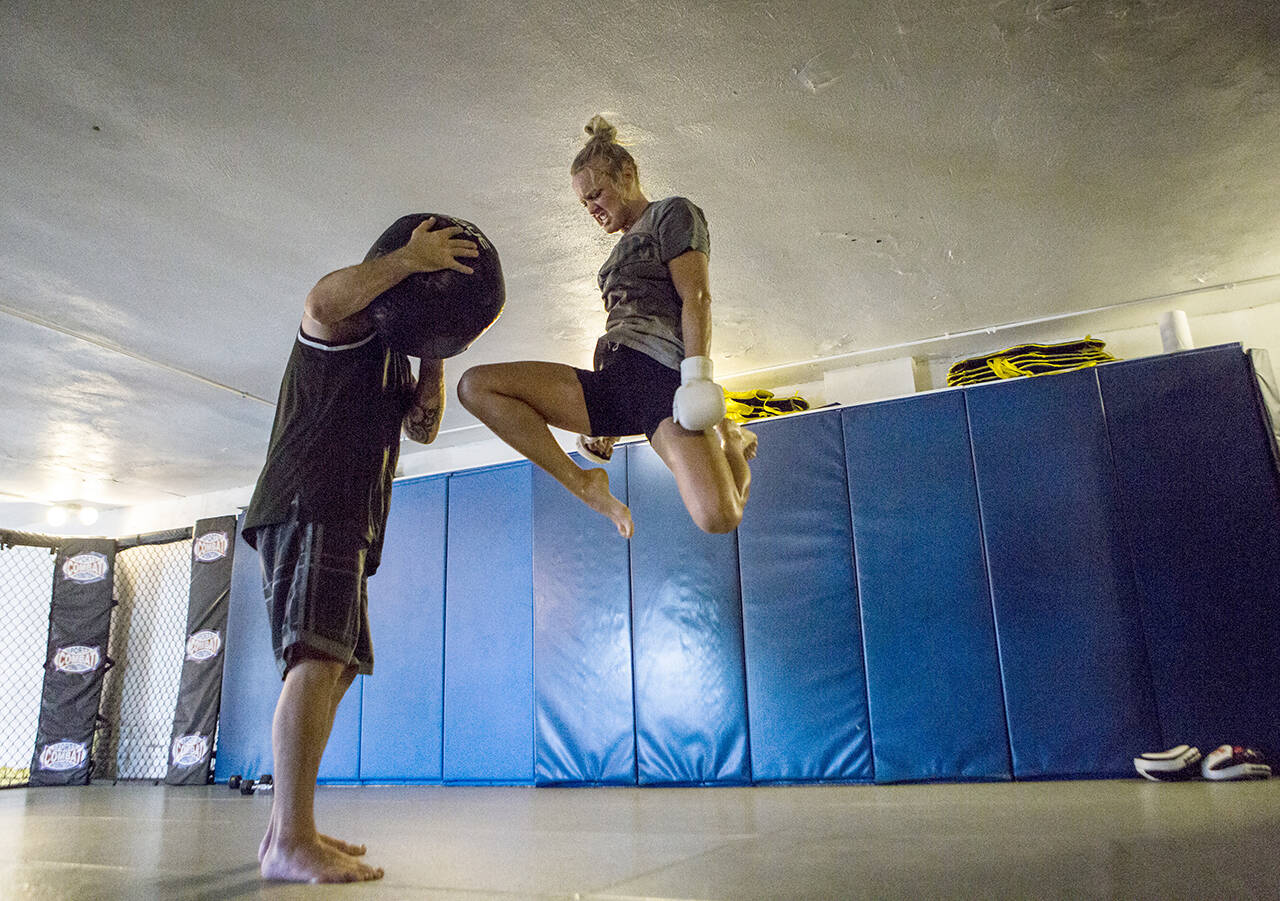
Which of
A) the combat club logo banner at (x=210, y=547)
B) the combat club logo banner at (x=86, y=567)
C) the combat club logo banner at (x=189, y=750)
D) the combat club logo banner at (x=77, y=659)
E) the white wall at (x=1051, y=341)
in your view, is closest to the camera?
the white wall at (x=1051, y=341)

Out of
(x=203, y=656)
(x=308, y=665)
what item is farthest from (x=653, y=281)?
(x=203, y=656)

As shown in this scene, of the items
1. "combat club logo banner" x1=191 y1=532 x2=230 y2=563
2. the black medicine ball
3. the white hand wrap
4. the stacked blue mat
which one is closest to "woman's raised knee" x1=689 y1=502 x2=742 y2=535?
the white hand wrap

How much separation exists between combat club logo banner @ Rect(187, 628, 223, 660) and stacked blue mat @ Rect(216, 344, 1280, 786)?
6.58ft

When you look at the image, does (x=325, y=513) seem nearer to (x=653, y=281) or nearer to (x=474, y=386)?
(x=474, y=386)

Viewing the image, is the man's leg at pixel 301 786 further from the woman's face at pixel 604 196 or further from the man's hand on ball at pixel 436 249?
the woman's face at pixel 604 196

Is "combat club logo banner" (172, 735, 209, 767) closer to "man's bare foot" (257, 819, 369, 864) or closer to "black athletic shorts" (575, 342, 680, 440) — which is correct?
"man's bare foot" (257, 819, 369, 864)

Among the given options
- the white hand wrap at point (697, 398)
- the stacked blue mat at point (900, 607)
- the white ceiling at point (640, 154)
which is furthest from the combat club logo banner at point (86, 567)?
the white hand wrap at point (697, 398)

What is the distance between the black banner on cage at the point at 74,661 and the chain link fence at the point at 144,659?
54cm

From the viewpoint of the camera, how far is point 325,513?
1924 mm

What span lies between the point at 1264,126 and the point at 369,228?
3.83 meters

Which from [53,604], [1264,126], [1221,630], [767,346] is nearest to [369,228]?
[767,346]

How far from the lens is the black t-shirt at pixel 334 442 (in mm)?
1936

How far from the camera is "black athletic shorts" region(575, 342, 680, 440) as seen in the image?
86.9 inches

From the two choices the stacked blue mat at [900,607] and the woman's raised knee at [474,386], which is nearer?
the woman's raised knee at [474,386]
